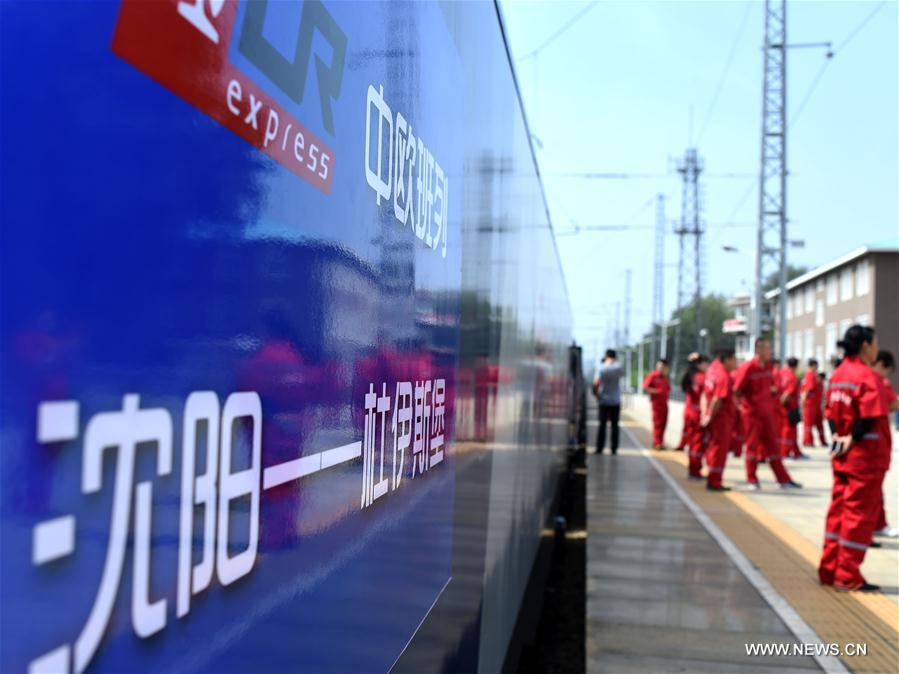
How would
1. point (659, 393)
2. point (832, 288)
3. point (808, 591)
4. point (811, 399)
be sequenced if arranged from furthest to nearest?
1. point (832, 288)
2. point (811, 399)
3. point (659, 393)
4. point (808, 591)

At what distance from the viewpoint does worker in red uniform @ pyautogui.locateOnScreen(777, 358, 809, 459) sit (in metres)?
14.7

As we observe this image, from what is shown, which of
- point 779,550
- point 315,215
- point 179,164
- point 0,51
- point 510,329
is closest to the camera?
point 0,51

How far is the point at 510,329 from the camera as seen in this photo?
3396 mm

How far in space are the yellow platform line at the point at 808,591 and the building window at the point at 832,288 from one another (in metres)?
42.3

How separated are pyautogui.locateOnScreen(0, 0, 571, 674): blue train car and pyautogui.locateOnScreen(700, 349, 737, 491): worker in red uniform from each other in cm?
925

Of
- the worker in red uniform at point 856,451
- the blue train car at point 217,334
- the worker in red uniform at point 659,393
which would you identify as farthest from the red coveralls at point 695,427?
the blue train car at point 217,334

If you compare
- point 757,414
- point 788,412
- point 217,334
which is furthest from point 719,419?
point 217,334

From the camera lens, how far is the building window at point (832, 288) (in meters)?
47.9

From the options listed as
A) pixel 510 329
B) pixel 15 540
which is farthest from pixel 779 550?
pixel 15 540

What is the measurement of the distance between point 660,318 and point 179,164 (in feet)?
195

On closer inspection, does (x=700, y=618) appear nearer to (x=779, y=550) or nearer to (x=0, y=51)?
(x=779, y=550)

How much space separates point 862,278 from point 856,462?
4206cm

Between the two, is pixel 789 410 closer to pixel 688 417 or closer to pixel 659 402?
pixel 659 402
